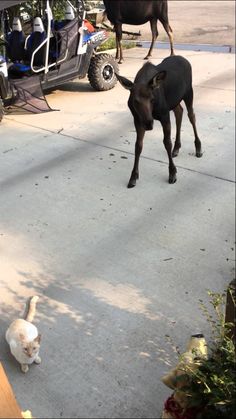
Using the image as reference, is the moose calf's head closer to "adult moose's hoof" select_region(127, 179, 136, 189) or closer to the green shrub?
"adult moose's hoof" select_region(127, 179, 136, 189)

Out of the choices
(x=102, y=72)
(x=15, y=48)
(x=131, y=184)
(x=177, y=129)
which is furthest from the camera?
(x=102, y=72)

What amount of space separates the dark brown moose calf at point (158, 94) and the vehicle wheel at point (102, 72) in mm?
1644

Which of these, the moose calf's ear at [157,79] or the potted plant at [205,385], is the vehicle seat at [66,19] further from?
the potted plant at [205,385]

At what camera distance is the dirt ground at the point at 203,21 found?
6.92 m

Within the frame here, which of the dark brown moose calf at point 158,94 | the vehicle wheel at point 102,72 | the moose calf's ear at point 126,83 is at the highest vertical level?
the moose calf's ear at point 126,83

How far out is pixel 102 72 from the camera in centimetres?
583

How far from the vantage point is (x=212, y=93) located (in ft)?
20.0

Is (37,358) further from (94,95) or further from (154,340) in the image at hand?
(94,95)

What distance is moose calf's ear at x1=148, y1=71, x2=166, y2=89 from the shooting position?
9.50 ft

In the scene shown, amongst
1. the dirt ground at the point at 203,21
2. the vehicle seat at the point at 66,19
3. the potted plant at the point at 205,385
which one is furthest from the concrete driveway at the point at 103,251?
the dirt ground at the point at 203,21

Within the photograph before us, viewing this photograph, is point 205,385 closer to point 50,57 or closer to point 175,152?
point 175,152

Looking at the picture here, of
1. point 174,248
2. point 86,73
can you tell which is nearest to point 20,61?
point 86,73

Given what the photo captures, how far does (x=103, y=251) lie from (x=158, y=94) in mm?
1102

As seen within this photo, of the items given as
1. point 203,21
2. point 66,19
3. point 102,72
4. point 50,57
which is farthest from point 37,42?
point 203,21
